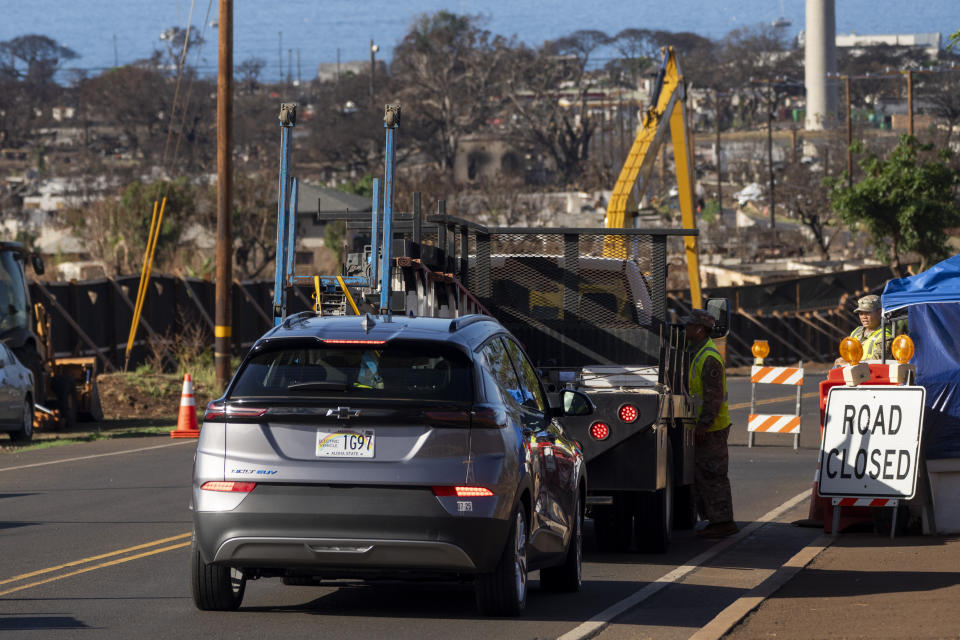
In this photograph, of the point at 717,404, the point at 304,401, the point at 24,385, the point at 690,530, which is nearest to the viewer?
the point at 304,401

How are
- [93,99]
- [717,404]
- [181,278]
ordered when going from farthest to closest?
[93,99] < [181,278] < [717,404]

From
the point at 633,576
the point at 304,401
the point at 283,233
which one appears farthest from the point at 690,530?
the point at 304,401

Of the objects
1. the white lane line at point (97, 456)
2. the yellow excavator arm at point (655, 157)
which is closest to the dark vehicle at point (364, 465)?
the white lane line at point (97, 456)

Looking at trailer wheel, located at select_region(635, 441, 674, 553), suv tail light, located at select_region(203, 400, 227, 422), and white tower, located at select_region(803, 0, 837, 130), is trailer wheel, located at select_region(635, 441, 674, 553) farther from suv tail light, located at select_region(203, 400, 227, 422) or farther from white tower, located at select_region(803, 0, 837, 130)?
white tower, located at select_region(803, 0, 837, 130)

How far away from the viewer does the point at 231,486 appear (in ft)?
27.6

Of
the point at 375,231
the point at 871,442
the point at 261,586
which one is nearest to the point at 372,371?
the point at 261,586

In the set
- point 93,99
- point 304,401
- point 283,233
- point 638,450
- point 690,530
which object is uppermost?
point 93,99

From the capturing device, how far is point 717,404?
42.7 feet

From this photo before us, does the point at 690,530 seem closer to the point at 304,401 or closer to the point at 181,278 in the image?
the point at 304,401

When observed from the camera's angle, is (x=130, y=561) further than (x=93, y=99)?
No

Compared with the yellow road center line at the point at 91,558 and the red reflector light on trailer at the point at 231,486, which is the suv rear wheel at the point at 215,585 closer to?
the red reflector light on trailer at the point at 231,486

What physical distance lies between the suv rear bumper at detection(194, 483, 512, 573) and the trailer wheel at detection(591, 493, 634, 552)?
13.5 ft

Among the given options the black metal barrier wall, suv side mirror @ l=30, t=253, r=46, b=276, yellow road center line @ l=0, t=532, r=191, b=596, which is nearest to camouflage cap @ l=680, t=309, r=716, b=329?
yellow road center line @ l=0, t=532, r=191, b=596

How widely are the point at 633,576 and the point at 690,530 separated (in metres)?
3.17
